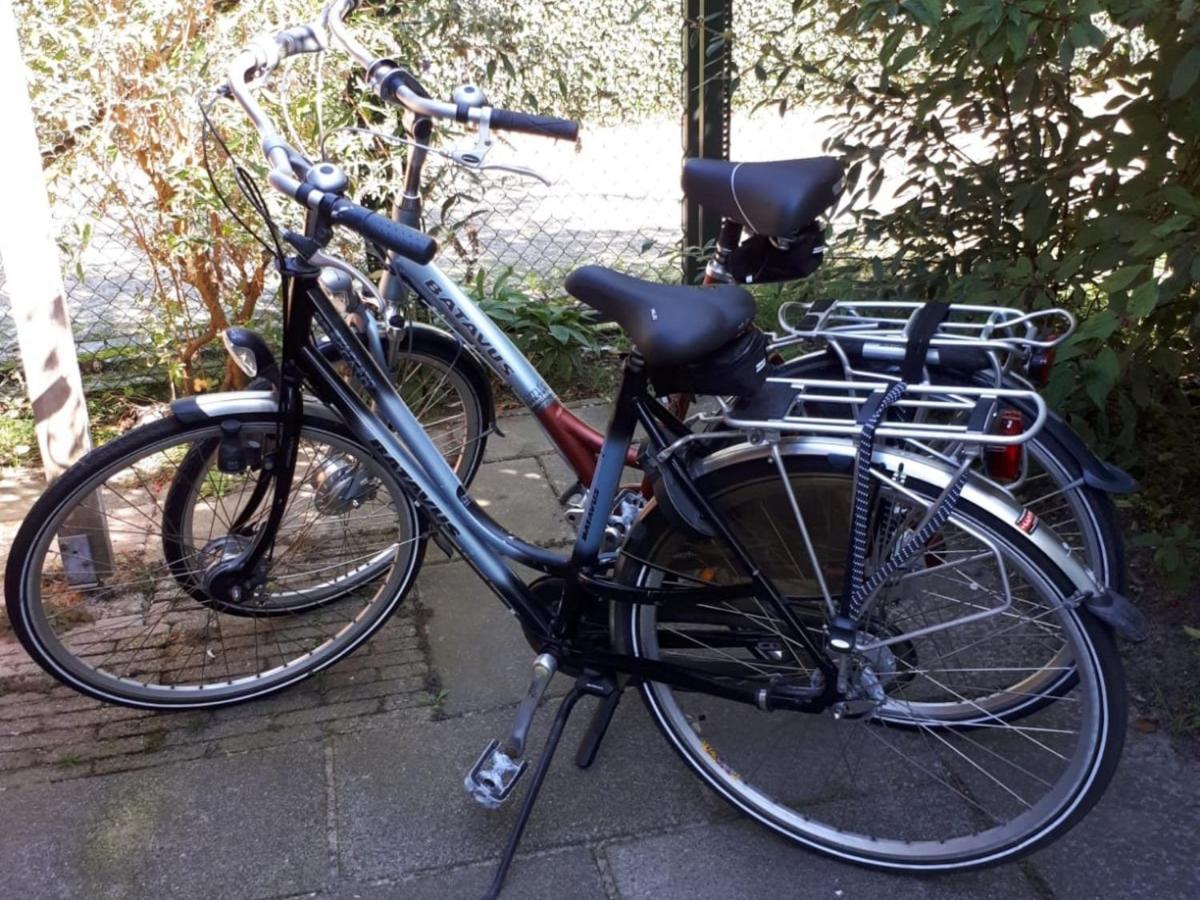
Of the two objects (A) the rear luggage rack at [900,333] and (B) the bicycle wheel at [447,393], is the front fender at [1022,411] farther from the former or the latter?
(B) the bicycle wheel at [447,393]

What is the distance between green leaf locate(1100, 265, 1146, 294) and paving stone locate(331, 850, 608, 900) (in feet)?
5.58

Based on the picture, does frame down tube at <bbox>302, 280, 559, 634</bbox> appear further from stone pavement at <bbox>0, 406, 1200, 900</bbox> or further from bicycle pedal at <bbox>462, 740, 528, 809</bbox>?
stone pavement at <bbox>0, 406, 1200, 900</bbox>

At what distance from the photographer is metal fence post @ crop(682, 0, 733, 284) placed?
4535mm

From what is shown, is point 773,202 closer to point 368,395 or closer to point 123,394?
point 368,395

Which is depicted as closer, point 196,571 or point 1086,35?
point 1086,35

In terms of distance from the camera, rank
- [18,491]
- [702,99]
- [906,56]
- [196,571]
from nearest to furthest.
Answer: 1. [906,56]
2. [196,571]
3. [18,491]
4. [702,99]

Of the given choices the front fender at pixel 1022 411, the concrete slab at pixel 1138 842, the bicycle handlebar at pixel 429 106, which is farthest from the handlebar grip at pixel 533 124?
the concrete slab at pixel 1138 842

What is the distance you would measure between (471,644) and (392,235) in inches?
56.4

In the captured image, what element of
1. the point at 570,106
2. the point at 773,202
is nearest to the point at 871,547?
the point at 773,202

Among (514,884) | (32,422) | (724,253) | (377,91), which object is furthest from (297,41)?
(32,422)

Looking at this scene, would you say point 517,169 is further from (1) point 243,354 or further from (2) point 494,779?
(2) point 494,779

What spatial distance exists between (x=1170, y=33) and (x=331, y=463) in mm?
2165

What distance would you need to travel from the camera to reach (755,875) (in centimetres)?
241

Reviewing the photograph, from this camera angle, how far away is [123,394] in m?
4.76
